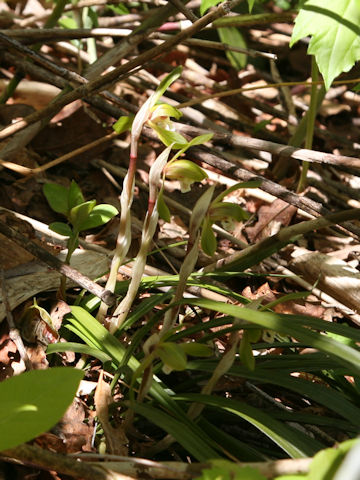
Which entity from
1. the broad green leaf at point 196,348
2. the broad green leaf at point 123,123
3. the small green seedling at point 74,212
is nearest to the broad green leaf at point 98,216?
the small green seedling at point 74,212

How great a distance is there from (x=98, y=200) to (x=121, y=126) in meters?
1.16

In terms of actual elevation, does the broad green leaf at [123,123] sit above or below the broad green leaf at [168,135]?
above

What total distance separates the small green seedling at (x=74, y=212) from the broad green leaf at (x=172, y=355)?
1.71ft

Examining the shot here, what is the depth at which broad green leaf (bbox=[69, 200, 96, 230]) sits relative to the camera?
155 centimetres

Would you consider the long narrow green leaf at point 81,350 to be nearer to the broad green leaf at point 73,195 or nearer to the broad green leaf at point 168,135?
the broad green leaf at point 73,195

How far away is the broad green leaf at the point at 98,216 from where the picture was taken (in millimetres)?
1612

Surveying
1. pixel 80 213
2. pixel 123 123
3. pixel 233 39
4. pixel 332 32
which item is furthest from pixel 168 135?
pixel 233 39

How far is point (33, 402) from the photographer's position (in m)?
1.07

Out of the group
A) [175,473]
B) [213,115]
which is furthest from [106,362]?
[213,115]

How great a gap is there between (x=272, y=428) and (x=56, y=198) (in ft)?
2.85

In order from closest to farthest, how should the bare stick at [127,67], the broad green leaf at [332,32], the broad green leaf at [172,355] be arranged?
the broad green leaf at [172,355] → the bare stick at [127,67] → the broad green leaf at [332,32]

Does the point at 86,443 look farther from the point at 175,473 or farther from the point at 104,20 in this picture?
the point at 104,20

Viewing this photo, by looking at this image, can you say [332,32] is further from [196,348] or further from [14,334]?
[14,334]

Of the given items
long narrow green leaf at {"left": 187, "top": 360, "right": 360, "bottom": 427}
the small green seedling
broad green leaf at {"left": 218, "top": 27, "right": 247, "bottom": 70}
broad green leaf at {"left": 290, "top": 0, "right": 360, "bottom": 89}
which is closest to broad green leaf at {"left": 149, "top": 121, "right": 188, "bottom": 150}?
the small green seedling
